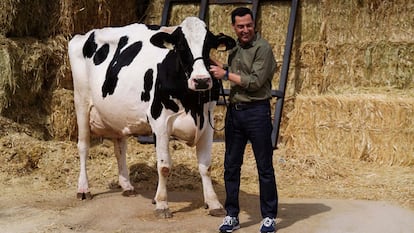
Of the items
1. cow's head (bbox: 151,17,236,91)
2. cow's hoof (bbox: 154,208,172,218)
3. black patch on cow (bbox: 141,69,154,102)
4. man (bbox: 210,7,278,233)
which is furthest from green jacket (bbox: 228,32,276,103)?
cow's hoof (bbox: 154,208,172,218)

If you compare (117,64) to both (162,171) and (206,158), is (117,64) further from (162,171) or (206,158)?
(206,158)

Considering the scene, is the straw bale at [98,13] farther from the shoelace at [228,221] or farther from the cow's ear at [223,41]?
the shoelace at [228,221]

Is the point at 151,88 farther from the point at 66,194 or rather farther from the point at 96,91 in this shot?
the point at 66,194

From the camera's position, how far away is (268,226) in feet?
17.2

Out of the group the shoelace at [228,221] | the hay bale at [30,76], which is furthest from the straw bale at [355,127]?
the shoelace at [228,221]

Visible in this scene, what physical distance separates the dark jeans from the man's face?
1.66 feet

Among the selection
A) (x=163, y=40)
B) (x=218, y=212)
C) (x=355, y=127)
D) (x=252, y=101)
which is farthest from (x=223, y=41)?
(x=355, y=127)

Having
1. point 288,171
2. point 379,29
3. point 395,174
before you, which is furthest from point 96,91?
point 379,29

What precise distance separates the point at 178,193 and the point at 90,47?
1.79 meters

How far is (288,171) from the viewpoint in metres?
7.98

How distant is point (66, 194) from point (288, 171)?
253 centimetres

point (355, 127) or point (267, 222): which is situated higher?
point (355, 127)

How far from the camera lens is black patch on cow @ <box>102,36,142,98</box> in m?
6.71

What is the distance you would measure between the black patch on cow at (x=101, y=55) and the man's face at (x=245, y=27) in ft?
7.49
